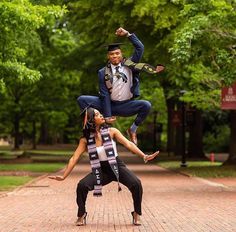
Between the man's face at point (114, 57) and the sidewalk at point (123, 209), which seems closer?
the man's face at point (114, 57)

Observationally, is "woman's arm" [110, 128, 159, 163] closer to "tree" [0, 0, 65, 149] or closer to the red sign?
"tree" [0, 0, 65, 149]

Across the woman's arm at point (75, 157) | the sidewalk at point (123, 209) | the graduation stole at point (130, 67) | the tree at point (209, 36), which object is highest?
the tree at point (209, 36)

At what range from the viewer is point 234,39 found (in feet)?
69.7

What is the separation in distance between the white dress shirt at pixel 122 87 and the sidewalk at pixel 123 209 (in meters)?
2.71

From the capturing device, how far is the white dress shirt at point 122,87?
32.4 ft

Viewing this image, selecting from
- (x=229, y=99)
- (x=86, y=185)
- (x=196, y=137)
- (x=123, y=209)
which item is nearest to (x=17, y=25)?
(x=229, y=99)

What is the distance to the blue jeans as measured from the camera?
9.62 m

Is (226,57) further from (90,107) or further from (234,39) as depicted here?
(90,107)

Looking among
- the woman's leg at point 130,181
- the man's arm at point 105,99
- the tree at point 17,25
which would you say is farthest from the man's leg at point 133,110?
the tree at point 17,25

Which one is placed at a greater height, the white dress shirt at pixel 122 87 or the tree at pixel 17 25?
the tree at pixel 17 25

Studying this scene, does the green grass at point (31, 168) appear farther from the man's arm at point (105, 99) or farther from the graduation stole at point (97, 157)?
the man's arm at point (105, 99)

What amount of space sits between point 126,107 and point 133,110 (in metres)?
0.16

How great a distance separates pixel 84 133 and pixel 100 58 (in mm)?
27021

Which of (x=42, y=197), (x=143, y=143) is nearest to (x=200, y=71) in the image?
(x=42, y=197)
